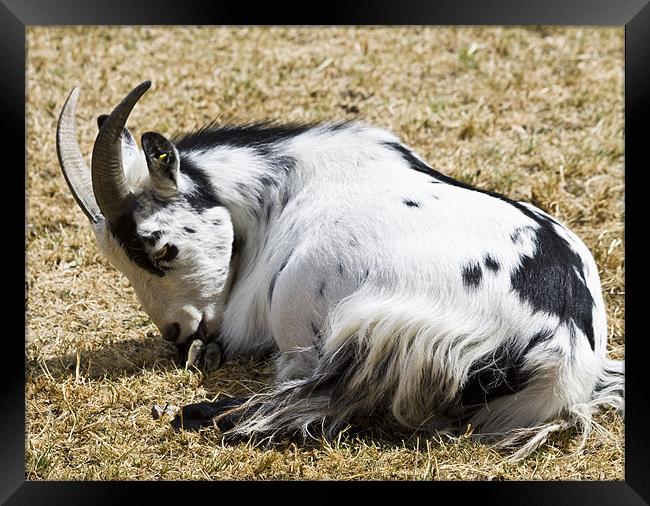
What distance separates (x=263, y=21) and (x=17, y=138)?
107cm

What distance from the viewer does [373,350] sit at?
434 cm

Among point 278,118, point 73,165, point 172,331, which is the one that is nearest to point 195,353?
point 172,331

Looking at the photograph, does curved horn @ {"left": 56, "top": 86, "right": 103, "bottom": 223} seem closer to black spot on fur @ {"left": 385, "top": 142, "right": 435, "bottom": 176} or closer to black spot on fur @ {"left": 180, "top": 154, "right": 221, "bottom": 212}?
black spot on fur @ {"left": 180, "top": 154, "right": 221, "bottom": 212}

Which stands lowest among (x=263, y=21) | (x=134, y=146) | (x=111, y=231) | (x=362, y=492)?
(x=362, y=492)

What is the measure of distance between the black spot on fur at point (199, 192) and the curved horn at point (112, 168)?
286 millimetres

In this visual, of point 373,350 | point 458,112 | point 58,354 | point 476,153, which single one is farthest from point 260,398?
point 458,112

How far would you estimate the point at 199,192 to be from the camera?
5062mm

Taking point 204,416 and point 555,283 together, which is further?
point 204,416

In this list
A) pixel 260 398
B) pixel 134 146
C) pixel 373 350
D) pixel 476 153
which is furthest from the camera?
pixel 476 153

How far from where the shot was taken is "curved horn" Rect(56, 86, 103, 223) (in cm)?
500

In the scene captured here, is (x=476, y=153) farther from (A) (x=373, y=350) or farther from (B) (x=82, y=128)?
(A) (x=373, y=350)

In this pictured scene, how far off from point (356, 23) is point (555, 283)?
4.30 feet

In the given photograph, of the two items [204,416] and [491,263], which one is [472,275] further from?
[204,416]

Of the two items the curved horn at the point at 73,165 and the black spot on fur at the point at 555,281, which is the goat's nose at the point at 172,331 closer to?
the curved horn at the point at 73,165
